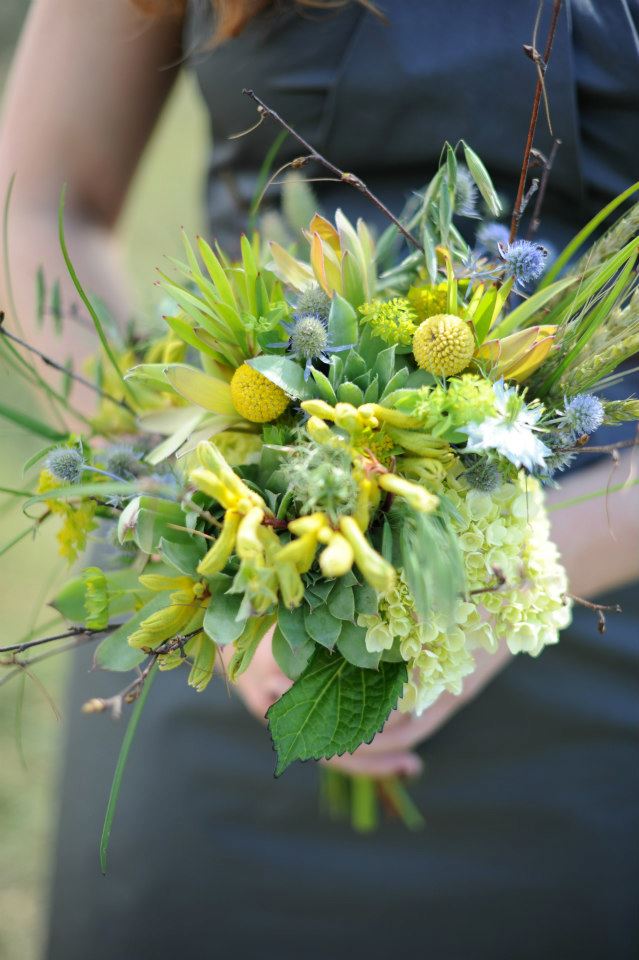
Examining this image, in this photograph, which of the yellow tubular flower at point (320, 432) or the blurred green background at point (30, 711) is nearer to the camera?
the yellow tubular flower at point (320, 432)

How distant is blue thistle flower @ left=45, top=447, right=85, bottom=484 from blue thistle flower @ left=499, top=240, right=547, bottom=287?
0.81ft

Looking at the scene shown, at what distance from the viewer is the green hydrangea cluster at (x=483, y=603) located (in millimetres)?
416

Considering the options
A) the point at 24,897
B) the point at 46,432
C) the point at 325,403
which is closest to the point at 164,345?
the point at 46,432

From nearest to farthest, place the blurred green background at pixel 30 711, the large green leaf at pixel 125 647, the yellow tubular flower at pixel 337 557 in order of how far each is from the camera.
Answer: the yellow tubular flower at pixel 337 557, the large green leaf at pixel 125 647, the blurred green background at pixel 30 711

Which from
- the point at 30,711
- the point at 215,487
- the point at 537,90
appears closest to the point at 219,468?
the point at 215,487

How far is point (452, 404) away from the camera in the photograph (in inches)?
15.0

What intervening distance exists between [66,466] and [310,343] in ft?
0.48

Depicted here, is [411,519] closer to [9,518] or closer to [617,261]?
[617,261]

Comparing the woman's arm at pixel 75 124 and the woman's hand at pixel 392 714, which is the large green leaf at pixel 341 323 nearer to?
the woman's hand at pixel 392 714

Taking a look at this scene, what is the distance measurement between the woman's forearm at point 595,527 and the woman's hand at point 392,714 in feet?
0.32

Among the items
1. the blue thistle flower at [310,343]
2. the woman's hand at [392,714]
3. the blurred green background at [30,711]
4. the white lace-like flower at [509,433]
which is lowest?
the blurred green background at [30,711]

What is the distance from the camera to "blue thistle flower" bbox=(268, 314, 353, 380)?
1.39 feet

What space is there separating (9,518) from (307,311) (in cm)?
196

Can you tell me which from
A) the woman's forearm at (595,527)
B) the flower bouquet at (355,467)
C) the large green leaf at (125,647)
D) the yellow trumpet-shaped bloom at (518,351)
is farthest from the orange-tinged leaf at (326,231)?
the woman's forearm at (595,527)
